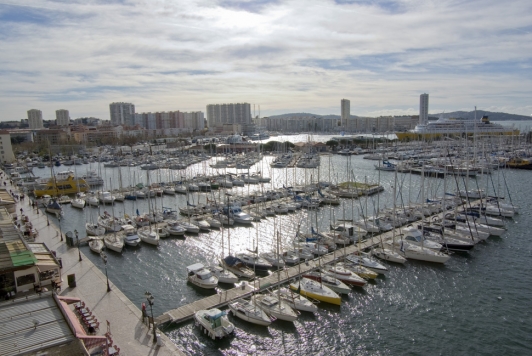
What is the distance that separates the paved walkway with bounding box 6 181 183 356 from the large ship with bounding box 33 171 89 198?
2146cm

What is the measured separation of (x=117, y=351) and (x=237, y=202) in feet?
71.7

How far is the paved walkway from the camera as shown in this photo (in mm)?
10934

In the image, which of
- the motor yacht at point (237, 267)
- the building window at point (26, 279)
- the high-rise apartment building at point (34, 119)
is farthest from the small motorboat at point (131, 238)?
the high-rise apartment building at point (34, 119)

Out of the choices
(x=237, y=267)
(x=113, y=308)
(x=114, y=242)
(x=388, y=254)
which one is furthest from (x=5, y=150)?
(x=388, y=254)

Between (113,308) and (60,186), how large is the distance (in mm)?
31262

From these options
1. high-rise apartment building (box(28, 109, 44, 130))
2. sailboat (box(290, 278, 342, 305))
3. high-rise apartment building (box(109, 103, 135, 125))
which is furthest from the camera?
high-rise apartment building (box(109, 103, 135, 125))

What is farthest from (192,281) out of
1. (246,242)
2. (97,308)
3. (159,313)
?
(246,242)

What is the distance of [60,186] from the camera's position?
130 ft

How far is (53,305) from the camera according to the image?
35.0ft

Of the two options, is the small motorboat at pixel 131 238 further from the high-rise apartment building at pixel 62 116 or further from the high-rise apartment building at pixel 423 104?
the high-rise apartment building at pixel 62 116

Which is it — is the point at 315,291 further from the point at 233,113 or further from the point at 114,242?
the point at 233,113

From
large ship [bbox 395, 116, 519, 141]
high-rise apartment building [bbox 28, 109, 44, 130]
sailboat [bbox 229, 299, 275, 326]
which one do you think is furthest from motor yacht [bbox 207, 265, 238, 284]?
high-rise apartment building [bbox 28, 109, 44, 130]

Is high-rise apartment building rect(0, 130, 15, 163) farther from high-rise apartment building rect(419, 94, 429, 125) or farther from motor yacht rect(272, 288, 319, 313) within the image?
high-rise apartment building rect(419, 94, 429, 125)

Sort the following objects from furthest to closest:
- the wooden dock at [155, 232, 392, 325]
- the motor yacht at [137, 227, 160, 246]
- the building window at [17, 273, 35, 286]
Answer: the motor yacht at [137, 227, 160, 246] → the wooden dock at [155, 232, 392, 325] → the building window at [17, 273, 35, 286]
